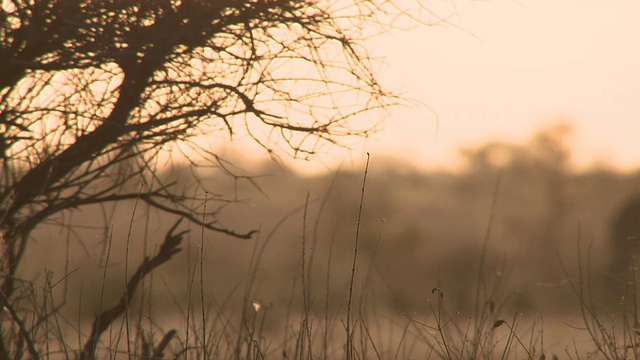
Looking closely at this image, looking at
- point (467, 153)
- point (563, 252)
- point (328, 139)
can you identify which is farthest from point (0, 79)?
point (467, 153)

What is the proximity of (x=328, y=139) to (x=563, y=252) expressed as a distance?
30377 millimetres

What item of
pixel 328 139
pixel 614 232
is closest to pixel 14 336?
pixel 328 139

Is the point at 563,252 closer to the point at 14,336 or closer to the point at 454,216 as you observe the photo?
the point at 454,216

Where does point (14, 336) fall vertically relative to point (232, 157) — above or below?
below

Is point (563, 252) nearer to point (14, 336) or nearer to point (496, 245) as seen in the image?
point (496, 245)

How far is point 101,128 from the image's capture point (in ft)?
15.0

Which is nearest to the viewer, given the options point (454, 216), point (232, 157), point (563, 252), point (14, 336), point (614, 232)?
point (14, 336)

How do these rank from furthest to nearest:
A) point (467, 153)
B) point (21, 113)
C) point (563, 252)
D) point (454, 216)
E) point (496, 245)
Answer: point (467, 153)
point (454, 216)
point (496, 245)
point (563, 252)
point (21, 113)

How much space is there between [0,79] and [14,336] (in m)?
1.19

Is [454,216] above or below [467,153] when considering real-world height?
below

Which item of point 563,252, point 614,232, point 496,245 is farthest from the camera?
point 496,245

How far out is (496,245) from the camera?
36000 millimetres

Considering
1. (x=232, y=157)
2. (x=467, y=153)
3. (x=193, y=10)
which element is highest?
(x=467, y=153)

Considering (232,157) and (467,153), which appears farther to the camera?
(467,153)
